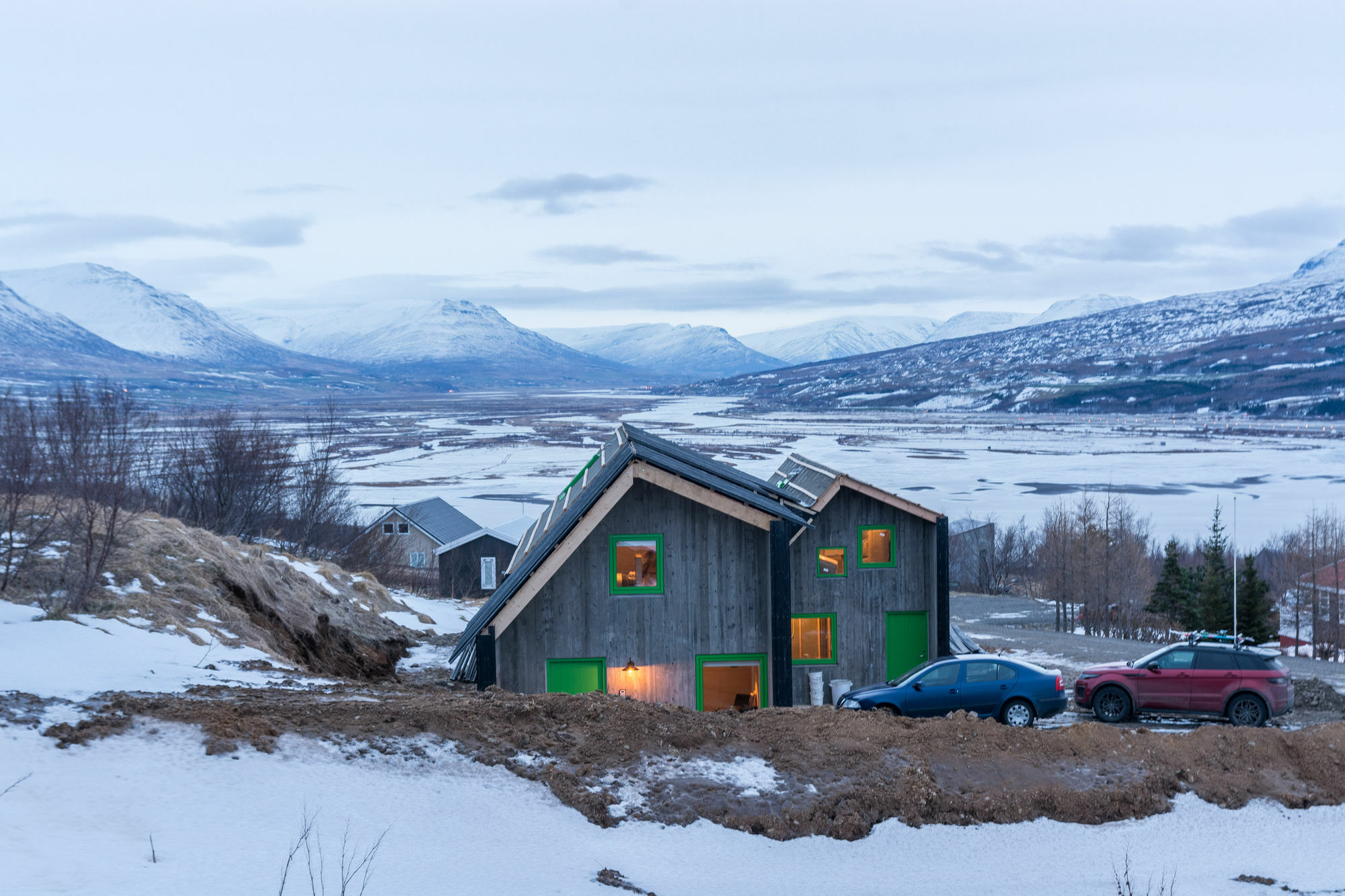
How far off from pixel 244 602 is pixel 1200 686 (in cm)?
1874

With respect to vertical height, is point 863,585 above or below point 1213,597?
above

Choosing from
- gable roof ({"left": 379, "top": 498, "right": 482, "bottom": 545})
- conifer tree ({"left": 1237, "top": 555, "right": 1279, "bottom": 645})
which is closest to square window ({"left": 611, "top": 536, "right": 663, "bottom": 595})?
conifer tree ({"left": 1237, "top": 555, "right": 1279, "bottom": 645})

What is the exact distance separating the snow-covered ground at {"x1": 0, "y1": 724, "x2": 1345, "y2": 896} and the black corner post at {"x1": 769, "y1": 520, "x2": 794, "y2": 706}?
26.2ft

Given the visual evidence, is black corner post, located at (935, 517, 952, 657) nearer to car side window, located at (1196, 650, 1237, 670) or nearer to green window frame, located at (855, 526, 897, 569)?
green window frame, located at (855, 526, 897, 569)

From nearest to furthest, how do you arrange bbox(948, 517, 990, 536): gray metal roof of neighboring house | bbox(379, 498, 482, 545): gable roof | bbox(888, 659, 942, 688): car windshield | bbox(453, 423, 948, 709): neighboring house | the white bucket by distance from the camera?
bbox(888, 659, 942, 688): car windshield
bbox(453, 423, 948, 709): neighboring house
the white bucket
bbox(379, 498, 482, 545): gable roof
bbox(948, 517, 990, 536): gray metal roof of neighboring house

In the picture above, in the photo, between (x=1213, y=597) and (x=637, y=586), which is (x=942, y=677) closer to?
(x=637, y=586)

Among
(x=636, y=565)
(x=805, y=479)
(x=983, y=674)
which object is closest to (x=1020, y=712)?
(x=983, y=674)

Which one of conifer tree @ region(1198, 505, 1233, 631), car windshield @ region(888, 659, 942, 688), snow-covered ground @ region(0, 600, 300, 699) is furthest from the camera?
conifer tree @ region(1198, 505, 1233, 631)

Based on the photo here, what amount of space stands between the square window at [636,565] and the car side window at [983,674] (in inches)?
241

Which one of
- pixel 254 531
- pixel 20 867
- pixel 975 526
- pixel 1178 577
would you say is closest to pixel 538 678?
pixel 20 867

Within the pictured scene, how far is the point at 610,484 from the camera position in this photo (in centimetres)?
1817

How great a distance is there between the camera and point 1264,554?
58188mm

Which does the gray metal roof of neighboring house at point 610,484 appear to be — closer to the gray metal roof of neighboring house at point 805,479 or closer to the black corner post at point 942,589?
the gray metal roof of neighboring house at point 805,479

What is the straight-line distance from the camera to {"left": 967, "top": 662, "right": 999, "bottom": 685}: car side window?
54.6 feet
